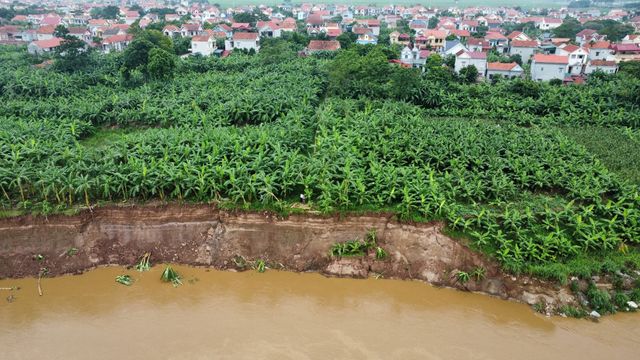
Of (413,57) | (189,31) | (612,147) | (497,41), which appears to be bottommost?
(612,147)

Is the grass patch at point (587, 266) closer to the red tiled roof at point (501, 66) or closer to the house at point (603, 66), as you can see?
the red tiled roof at point (501, 66)

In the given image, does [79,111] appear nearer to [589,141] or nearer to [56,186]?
[56,186]

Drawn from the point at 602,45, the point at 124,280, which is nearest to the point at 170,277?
the point at 124,280

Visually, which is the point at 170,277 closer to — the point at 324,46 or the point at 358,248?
the point at 358,248

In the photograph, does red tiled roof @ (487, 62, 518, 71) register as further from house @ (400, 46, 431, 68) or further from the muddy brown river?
the muddy brown river

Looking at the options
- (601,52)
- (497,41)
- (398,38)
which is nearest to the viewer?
(601,52)

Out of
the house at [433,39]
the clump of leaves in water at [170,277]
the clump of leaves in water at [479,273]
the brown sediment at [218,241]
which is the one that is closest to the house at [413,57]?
the house at [433,39]
